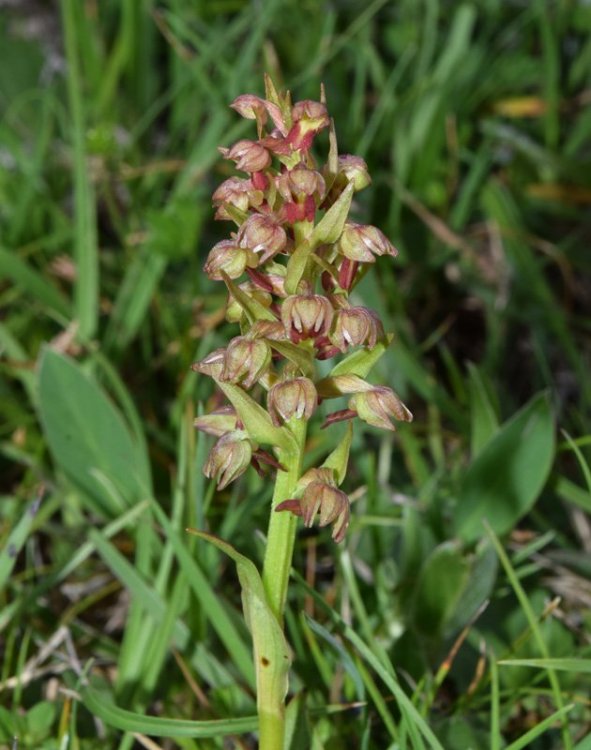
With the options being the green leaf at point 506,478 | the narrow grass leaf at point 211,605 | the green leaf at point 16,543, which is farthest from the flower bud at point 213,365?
the green leaf at point 506,478

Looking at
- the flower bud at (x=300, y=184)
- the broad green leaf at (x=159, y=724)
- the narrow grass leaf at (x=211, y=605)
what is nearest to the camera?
the flower bud at (x=300, y=184)

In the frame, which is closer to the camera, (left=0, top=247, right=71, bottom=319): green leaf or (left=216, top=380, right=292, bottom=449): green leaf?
(left=216, top=380, right=292, bottom=449): green leaf

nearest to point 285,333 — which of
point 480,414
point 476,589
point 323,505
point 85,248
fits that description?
point 323,505

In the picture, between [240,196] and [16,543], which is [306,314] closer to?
[240,196]

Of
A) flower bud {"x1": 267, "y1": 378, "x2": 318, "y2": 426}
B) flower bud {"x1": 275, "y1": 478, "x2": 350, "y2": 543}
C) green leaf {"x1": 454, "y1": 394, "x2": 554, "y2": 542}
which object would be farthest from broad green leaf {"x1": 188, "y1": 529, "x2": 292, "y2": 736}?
green leaf {"x1": 454, "y1": 394, "x2": 554, "y2": 542}

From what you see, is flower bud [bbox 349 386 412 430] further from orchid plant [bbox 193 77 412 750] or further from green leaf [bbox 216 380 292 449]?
green leaf [bbox 216 380 292 449]

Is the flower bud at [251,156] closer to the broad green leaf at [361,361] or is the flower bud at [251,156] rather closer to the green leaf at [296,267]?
the green leaf at [296,267]

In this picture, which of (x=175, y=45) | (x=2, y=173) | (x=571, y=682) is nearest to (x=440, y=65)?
(x=175, y=45)
